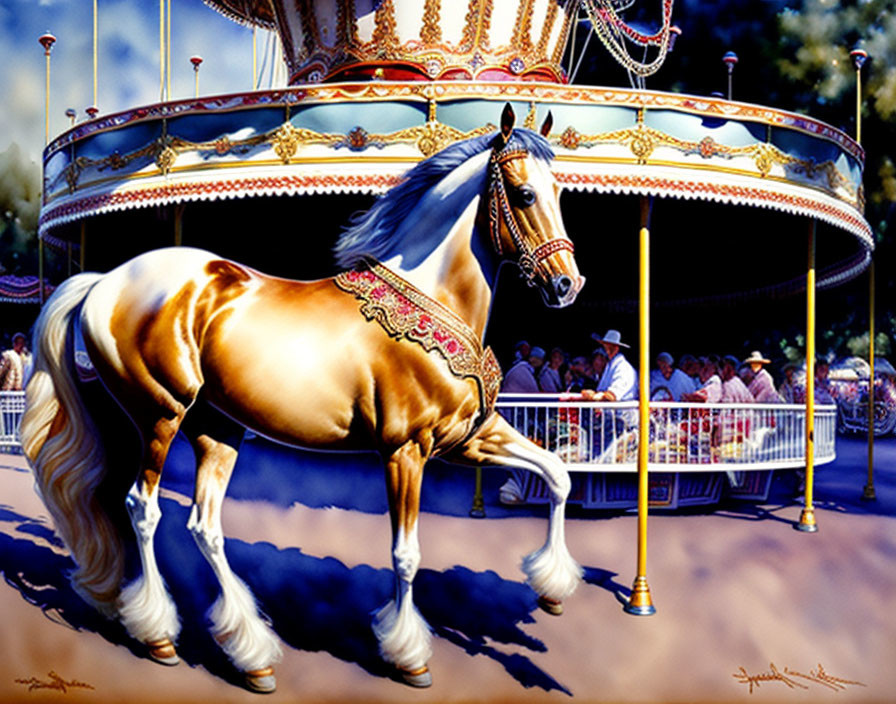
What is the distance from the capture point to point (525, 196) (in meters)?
4.26

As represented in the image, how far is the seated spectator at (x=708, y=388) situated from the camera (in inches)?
322

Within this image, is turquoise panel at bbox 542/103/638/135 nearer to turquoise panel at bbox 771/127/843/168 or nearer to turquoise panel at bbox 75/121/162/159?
turquoise panel at bbox 771/127/843/168

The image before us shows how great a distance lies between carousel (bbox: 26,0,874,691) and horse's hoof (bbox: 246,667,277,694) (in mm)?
12

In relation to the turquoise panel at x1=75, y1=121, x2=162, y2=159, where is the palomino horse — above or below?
below

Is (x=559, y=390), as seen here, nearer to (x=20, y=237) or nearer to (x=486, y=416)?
(x=486, y=416)

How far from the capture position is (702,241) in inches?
385

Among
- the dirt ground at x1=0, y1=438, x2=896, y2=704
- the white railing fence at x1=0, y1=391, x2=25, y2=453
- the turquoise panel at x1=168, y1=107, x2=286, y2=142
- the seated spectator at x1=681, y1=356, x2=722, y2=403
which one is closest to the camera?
the dirt ground at x1=0, y1=438, x2=896, y2=704

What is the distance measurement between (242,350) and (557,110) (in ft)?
9.58

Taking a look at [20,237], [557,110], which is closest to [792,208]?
[557,110]

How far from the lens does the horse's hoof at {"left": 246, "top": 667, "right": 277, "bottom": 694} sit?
4.47 meters

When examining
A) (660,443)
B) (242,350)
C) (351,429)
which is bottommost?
(660,443)

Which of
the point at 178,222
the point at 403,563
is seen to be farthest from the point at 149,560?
the point at 178,222

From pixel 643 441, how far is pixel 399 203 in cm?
267
